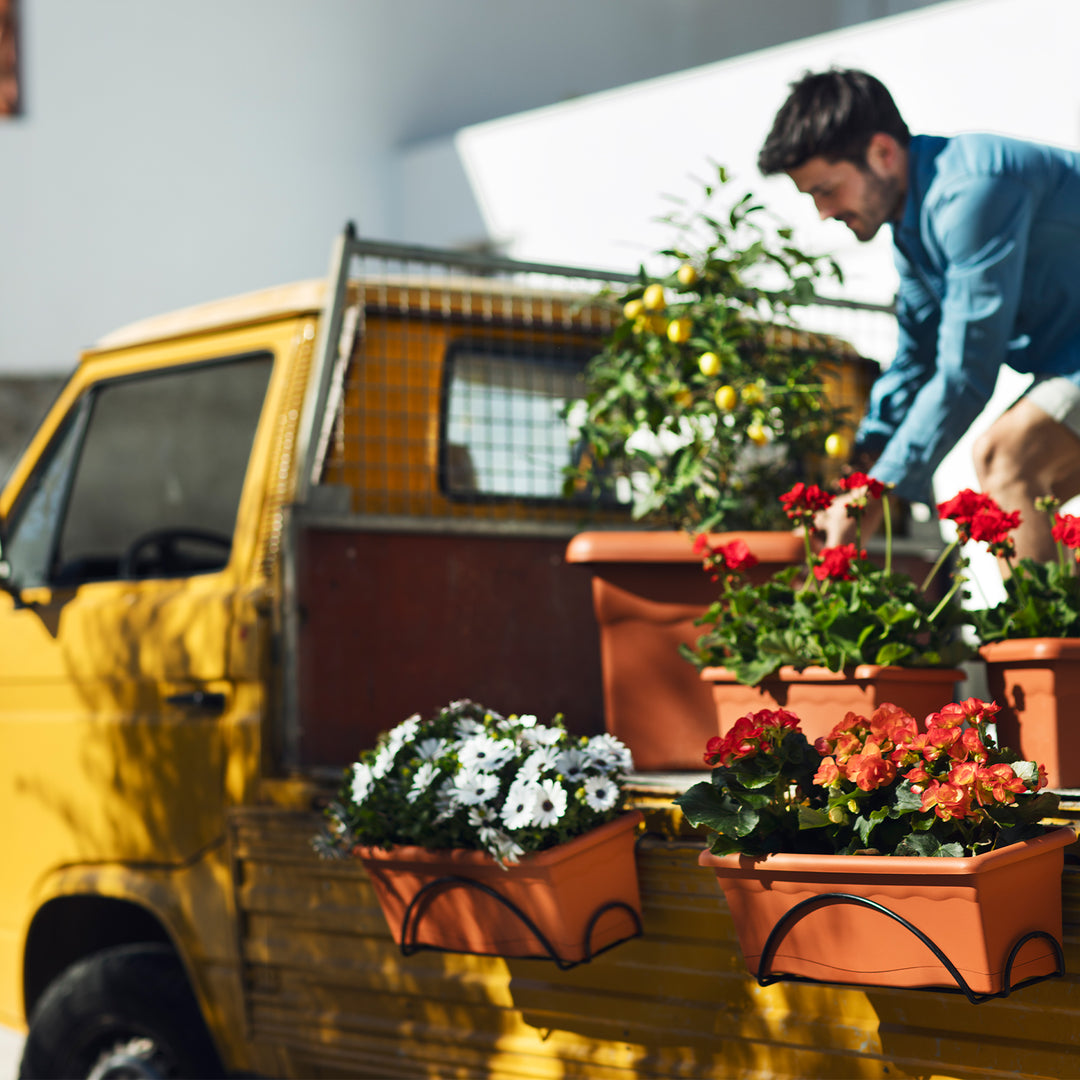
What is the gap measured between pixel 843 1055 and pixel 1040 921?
0.37 meters

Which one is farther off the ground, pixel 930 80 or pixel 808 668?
pixel 930 80

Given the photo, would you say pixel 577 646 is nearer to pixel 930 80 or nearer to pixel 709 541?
pixel 709 541

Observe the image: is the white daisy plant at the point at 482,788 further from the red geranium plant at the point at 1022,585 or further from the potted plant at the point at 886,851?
the red geranium plant at the point at 1022,585

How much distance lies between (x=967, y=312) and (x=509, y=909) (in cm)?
133

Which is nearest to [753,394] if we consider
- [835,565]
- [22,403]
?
[835,565]

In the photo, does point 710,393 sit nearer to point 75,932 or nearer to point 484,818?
point 484,818

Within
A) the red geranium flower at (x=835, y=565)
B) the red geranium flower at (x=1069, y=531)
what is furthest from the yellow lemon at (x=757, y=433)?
the red geranium flower at (x=1069, y=531)

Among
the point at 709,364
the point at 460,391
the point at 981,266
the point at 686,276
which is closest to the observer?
the point at 981,266

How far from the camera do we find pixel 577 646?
Answer: 3203 millimetres

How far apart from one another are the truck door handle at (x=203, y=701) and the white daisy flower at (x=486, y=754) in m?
0.86

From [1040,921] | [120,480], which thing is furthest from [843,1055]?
[120,480]

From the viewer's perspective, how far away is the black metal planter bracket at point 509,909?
2.08 metres

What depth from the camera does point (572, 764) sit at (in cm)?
216

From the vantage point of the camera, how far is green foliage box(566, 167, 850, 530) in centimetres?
300
